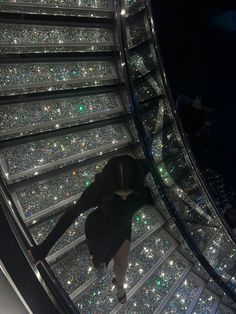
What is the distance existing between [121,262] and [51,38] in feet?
6.46

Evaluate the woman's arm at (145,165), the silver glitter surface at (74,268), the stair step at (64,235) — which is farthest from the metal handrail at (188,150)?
the silver glitter surface at (74,268)

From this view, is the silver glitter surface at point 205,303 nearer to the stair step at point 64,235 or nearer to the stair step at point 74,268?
the stair step at point 64,235

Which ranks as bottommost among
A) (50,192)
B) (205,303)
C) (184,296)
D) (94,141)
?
(205,303)

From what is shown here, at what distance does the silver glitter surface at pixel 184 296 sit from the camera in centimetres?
374

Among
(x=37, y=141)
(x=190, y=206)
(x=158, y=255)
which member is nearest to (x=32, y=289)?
(x=37, y=141)

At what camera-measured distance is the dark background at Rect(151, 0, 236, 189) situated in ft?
17.5

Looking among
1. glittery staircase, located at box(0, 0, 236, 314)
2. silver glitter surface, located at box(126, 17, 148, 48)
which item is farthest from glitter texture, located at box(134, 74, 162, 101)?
silver glitter surface, located at box(126, 17, 148, 48)

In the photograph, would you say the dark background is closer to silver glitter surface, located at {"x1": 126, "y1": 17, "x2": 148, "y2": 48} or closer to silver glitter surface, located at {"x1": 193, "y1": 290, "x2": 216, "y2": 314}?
silver glitter surface, located at {"x1": 126, "y1": 17, "x2": 148, "y2": 48}

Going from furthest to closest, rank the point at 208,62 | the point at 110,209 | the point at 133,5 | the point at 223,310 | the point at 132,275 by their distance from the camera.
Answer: the point at 208,62 < the point at 223,310 < the point at 133,5 < the point at 132,275 < the point at 110,209

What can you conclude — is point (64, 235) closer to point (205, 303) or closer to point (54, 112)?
point (54, 112)

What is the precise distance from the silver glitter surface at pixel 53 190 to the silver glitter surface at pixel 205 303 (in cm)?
166

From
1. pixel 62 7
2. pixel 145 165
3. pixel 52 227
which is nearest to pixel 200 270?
pixel 145 165

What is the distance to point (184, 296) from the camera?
153 inches

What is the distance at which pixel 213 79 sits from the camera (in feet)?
18.6
